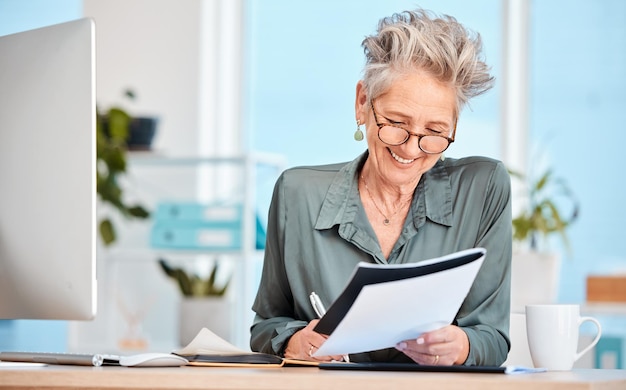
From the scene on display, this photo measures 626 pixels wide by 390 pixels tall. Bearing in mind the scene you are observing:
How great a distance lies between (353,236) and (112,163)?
8.14 feet

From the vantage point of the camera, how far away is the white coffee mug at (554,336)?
1.42m

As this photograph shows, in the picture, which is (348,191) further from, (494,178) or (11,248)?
(11,248)

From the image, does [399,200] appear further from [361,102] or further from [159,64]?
[159,64]

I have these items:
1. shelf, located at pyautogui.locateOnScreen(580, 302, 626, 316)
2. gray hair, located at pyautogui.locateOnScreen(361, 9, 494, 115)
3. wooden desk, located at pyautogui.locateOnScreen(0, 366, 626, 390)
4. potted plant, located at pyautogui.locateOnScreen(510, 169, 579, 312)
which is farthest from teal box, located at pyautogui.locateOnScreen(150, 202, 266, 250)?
wooden desk, located at pyautogui.locateOnScreen(0, 366, 626, 390)

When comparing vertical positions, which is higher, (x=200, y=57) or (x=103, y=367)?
(x=200, y=57)

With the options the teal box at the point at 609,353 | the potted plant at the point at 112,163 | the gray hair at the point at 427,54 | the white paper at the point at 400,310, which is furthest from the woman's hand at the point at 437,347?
the potted plant at the point at 112,163

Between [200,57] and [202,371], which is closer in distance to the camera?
[202,371]

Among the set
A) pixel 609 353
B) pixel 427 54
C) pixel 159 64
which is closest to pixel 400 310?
pixel 427 54

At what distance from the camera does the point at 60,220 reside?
4.36 ft

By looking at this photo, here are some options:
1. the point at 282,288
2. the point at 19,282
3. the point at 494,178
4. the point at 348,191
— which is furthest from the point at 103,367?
the point at 494,178

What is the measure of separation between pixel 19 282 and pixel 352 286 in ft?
1.68

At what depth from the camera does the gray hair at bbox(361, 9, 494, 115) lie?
177 cm

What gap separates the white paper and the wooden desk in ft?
0.20

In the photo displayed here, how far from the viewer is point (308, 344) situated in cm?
159
